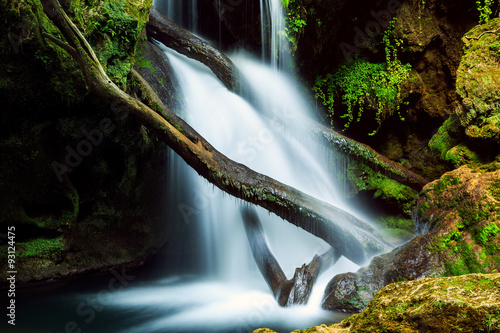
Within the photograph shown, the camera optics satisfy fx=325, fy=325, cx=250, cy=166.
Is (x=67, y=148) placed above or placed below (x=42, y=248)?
above

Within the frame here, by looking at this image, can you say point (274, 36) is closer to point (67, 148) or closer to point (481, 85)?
point (481, 85)

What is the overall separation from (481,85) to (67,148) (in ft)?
22.6

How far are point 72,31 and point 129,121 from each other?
1786 millimetres

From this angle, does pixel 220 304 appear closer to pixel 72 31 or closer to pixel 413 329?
pixel 413 329

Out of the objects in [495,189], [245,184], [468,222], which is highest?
[245,184]

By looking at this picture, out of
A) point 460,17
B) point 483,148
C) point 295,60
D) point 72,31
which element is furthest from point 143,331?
point 460,17

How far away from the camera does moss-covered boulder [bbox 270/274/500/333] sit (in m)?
1.25

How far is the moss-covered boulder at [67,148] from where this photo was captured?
499 centimetres

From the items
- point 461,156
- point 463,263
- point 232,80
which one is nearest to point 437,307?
point 463,263

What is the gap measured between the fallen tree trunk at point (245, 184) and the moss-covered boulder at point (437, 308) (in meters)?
3.47

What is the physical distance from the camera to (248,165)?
7031mm

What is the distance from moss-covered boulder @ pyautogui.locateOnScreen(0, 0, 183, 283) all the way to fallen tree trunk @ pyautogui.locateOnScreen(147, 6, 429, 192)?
1.38 m

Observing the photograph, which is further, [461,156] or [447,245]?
[461,156]

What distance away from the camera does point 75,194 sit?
5.84 m
